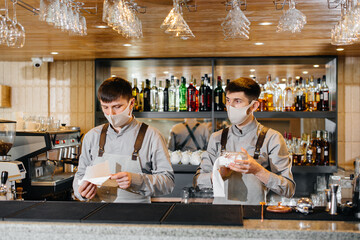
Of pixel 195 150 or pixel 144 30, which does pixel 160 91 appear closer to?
pixel 195 150

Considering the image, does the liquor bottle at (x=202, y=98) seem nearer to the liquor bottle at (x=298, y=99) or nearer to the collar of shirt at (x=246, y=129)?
the liquor bottle at (x=298, y=99)

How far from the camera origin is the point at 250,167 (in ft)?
7.30

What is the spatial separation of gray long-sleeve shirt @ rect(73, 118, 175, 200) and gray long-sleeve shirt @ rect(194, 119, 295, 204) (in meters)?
0.25

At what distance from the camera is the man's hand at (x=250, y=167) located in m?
2.21

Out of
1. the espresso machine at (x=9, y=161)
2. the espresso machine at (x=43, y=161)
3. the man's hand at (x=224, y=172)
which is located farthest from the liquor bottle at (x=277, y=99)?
the espresso machine at (x=9, y=161)

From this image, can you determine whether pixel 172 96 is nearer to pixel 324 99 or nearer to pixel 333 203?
pixel 324 99

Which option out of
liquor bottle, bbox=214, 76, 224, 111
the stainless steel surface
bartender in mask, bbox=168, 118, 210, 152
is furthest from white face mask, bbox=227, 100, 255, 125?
bartender in mask, bbox=168, 118, 210, 152

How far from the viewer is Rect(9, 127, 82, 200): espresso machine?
4.14m

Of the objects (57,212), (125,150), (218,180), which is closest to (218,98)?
(125,150)

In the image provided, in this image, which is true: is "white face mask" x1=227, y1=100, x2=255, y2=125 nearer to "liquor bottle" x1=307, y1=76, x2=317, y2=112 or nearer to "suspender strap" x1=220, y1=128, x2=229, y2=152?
"suspender strap" x1=220, y1=128, x2=229, y2=152

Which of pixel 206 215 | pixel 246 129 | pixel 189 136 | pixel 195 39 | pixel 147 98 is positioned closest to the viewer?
pixel 206 215

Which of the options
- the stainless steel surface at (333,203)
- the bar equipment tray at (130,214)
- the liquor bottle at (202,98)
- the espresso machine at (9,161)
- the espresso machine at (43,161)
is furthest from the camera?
the liquor bottle at (202,98)

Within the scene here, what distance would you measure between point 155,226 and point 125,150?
39.2 inches

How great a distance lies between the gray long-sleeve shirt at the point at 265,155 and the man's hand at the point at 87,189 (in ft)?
2.19
